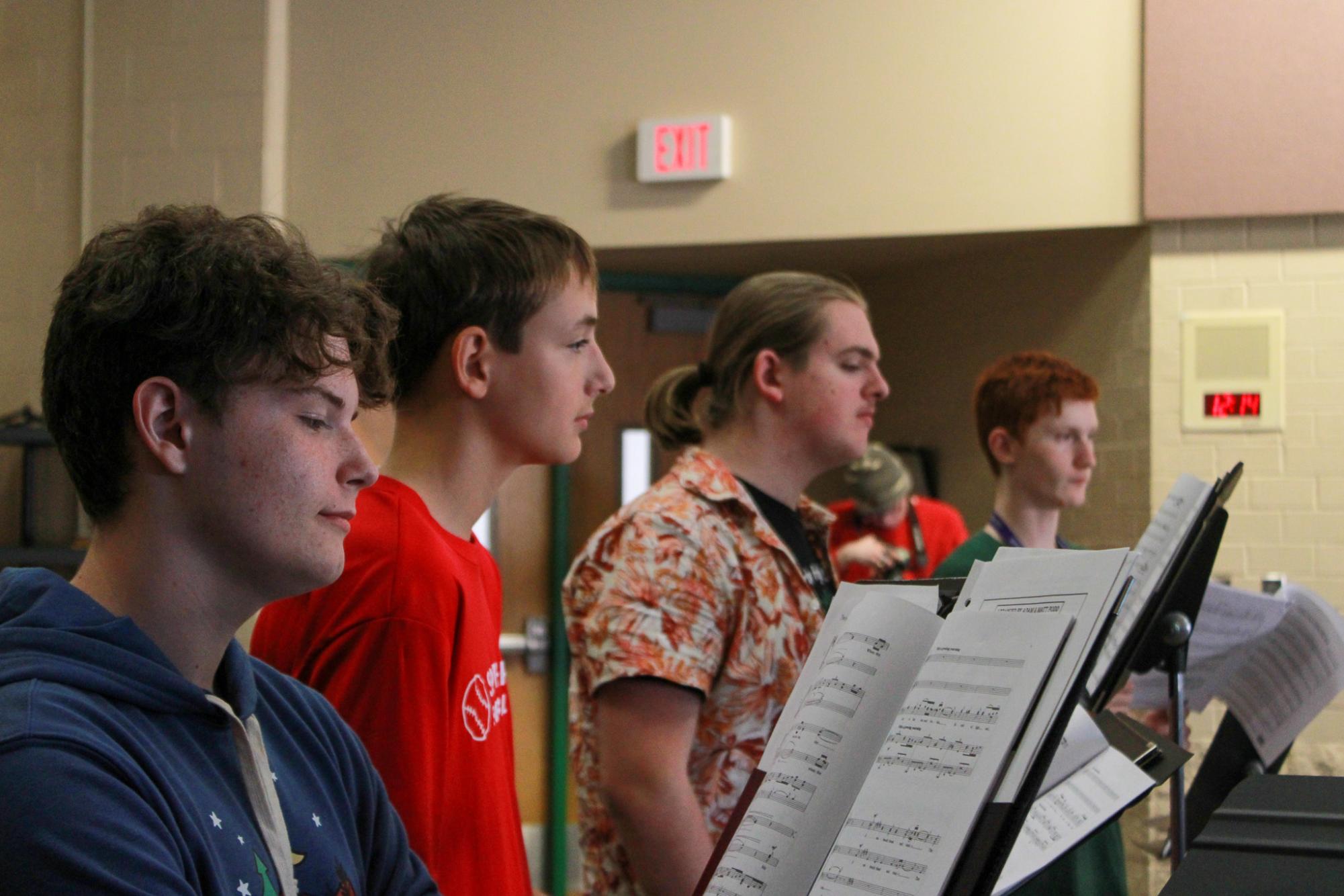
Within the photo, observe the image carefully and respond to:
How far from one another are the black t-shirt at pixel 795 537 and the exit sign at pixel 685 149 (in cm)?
241

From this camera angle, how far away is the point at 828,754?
857 mm

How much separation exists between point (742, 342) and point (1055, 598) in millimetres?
1369

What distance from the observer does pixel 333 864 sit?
42.1 inches

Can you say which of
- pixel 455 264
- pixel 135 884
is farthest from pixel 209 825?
pixel 455 264

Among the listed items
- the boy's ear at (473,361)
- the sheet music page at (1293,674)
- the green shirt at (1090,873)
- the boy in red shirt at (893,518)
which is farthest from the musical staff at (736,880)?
the boy in red shirt at (893,518)

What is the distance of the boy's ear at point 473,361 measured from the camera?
4.95 ft

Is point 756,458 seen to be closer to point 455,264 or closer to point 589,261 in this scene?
point 589,261

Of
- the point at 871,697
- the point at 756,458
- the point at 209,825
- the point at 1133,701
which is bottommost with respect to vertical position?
the point at 1133,701

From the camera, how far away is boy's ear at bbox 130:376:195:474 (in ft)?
3.23

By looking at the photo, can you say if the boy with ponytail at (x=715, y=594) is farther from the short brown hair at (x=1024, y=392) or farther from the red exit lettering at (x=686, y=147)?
the red exit lettering at (x=686, y=147)

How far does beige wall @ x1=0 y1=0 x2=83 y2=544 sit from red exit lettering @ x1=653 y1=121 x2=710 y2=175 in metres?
2.15

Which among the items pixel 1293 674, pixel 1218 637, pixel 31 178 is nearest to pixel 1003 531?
pixel 1218 637

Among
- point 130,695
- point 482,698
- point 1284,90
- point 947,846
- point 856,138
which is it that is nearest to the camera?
point 947,846

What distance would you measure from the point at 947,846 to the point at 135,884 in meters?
0.53
